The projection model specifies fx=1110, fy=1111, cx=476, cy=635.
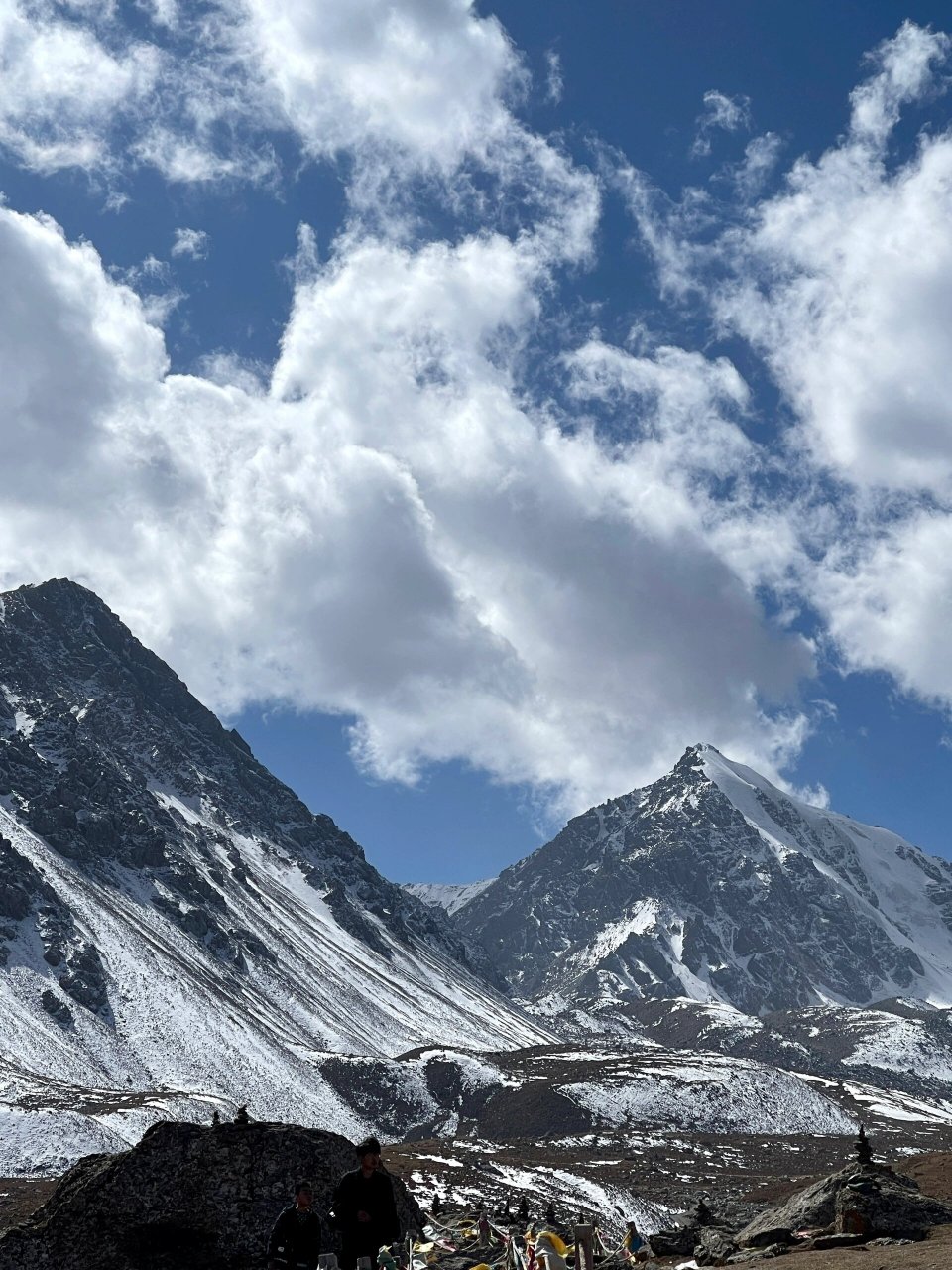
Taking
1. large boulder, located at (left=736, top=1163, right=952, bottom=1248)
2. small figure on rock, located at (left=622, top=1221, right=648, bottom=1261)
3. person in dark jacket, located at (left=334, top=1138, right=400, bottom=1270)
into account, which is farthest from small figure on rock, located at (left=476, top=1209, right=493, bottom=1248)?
person in dark jacket, located at (left=334, top=1138, right=400, bottom=1270)

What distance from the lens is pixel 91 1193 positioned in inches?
1131

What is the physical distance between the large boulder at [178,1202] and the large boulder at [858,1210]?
1084 cm

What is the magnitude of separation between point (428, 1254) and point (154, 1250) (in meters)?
7.37

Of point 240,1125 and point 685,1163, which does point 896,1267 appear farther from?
point 685,1163

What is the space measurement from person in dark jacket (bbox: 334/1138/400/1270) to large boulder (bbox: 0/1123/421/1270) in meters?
13.9

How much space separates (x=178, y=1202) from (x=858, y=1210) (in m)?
17.7

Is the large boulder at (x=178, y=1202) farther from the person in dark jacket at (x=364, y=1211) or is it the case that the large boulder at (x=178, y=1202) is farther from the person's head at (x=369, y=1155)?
the person's head at (x=369, y=1155)

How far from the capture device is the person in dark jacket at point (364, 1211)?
627 inches

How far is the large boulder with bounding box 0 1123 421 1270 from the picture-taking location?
27.8 metres

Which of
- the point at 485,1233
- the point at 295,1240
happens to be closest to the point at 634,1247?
the point at 485,1233

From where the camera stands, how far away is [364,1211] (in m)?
15.9

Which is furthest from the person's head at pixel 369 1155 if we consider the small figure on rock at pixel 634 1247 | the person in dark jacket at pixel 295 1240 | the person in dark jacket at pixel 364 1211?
the small figure on rock at pixel 634 1247

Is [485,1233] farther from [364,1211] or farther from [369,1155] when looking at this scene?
[369,1155]

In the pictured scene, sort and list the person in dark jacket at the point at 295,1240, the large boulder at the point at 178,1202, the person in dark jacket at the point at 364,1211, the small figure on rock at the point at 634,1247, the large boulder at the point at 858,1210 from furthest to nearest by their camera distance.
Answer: the small figure on rock at the point at 634,1247, the large boulder at the point at 858,1210, the large boulder at the point at 178,1202, the person in dark jacket at the point at 295,1240, the person in dark jacket at the point at 364,1211
